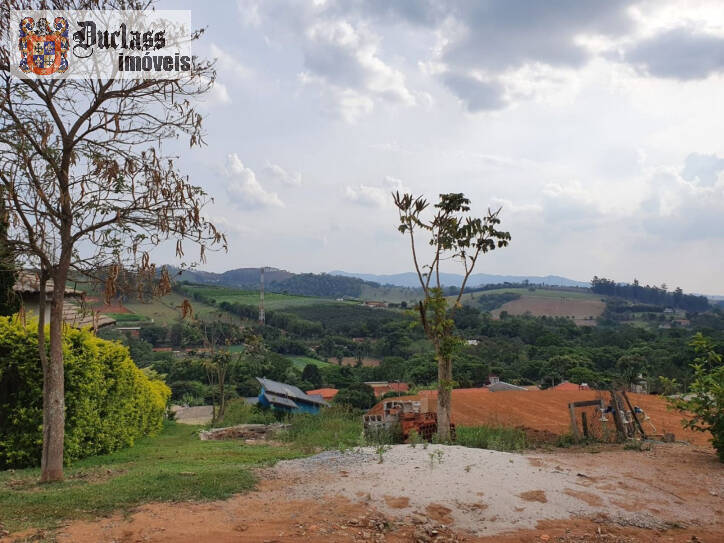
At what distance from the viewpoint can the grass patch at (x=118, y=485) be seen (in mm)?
5742

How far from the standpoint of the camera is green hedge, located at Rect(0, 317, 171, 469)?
8.70 metres

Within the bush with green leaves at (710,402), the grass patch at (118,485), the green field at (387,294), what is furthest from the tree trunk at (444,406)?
the green field at (387,294)

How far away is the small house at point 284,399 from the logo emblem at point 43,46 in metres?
17.8

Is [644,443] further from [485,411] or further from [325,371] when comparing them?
[325,371]

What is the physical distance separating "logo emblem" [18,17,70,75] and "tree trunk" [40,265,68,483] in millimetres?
2635

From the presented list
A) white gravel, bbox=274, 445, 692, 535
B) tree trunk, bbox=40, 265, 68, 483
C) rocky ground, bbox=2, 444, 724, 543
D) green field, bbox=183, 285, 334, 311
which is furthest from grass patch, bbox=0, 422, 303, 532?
green field, bbox=183, 285, 334, 311

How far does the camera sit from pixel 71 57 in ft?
23.4

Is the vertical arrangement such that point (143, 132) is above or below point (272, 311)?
above

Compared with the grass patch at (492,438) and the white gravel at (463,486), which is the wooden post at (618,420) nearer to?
the grass patch at (492,438)

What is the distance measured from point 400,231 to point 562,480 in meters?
7.12

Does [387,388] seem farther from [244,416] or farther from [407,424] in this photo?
[407,424]

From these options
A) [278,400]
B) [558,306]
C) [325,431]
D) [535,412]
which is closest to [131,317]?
[278,400]

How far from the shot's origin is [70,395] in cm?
941

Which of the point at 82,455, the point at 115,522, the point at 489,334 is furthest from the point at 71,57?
the point at 489,334
